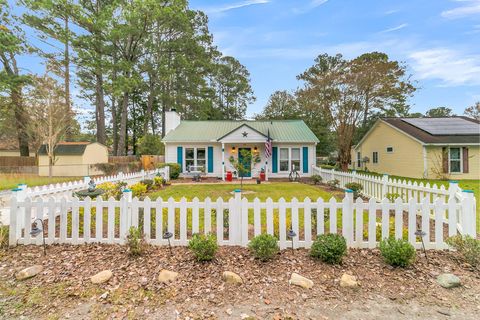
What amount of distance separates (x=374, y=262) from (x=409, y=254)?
43 cm

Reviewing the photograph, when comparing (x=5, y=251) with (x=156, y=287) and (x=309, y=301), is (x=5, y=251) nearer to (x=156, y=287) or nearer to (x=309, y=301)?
(x=156, y=287)

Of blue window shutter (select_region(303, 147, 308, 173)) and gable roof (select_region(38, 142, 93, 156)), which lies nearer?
blue window shutter (select_region(303, 147, 308, 173))

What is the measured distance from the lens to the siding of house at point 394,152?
48.7 feet

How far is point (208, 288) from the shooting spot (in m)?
2.70

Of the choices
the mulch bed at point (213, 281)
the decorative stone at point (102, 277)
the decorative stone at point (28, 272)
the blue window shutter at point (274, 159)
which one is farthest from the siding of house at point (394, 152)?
the decorative stone at point (28, 272)

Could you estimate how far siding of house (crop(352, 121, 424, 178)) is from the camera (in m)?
14.9

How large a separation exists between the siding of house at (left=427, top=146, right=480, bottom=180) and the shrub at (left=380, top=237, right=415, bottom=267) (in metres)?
14.5

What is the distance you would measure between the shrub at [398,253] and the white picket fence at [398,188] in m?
1.30

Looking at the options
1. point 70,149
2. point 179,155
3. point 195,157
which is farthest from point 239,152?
point 70,149

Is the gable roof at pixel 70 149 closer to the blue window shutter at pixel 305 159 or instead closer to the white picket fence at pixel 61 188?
the white picket fence at pixel 61 188

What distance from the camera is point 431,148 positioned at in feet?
46.5

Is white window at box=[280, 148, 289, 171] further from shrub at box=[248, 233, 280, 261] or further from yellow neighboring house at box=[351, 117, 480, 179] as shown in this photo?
shrub at box=[248, 233, 280, 261]

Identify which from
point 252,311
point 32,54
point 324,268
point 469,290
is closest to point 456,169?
point 469,290

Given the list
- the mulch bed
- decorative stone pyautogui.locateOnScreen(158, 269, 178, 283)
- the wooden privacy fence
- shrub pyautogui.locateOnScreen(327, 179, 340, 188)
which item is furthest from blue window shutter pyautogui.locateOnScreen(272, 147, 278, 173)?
decorative stone pyautogui.locateOnScreen(158, 269, 178, 283)
